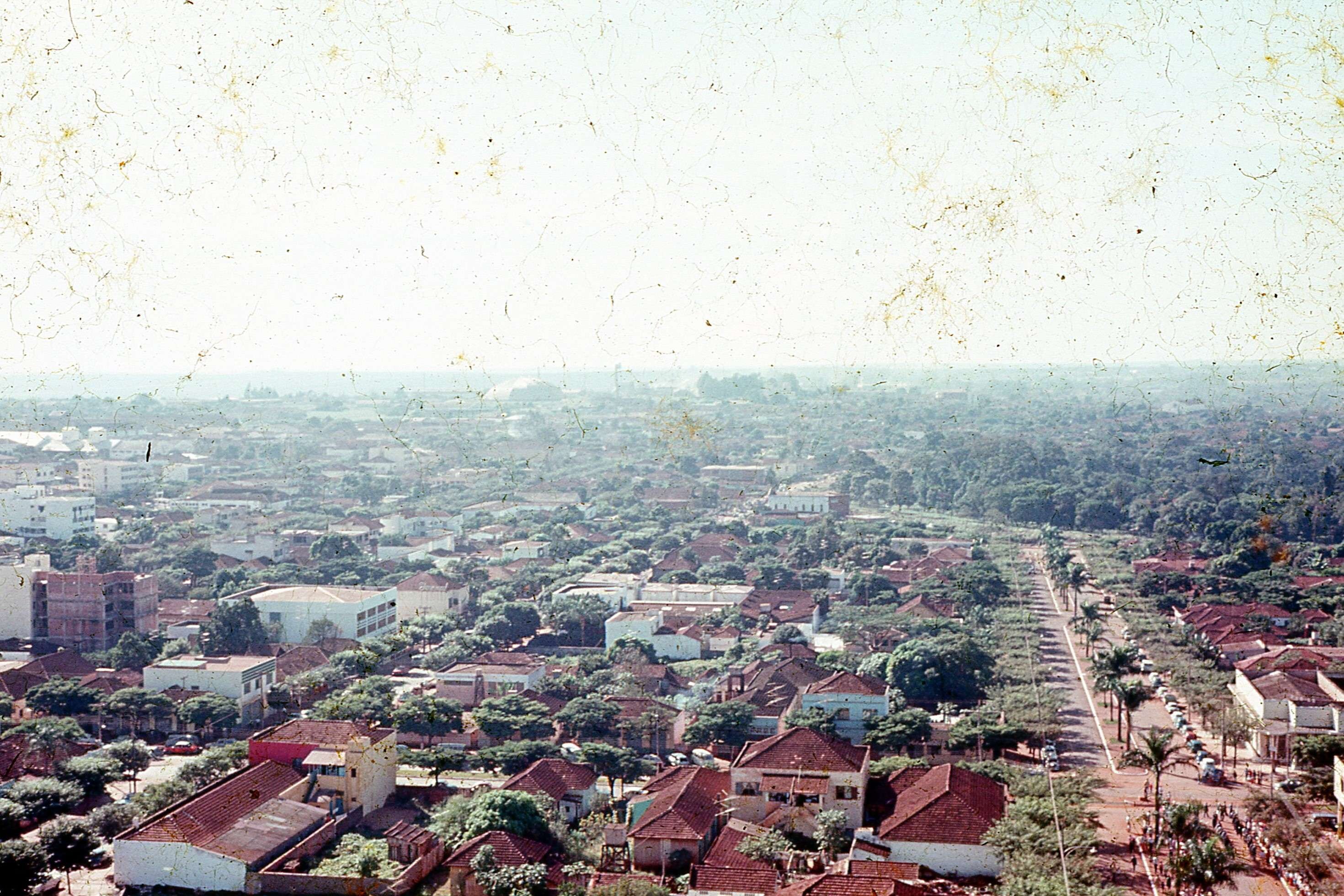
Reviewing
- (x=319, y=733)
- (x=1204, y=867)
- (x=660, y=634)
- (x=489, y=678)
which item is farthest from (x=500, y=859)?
(x=660, y=634)

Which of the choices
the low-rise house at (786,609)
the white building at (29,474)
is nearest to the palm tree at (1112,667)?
the low-rise house at (786,609)

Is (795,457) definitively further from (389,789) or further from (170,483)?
(389,789)

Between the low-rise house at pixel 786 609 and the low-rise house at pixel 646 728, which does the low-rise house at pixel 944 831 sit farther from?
the low-rise house at pixel 786 609

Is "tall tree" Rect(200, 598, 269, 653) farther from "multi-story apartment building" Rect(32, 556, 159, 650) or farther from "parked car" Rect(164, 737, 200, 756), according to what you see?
"parked car" Rect(164, 737, 200, 756)

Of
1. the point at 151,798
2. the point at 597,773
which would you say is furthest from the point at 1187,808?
the point at 151,798

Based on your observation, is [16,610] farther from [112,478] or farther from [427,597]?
[112,478]

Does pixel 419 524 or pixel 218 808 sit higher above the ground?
pixel 218 808
